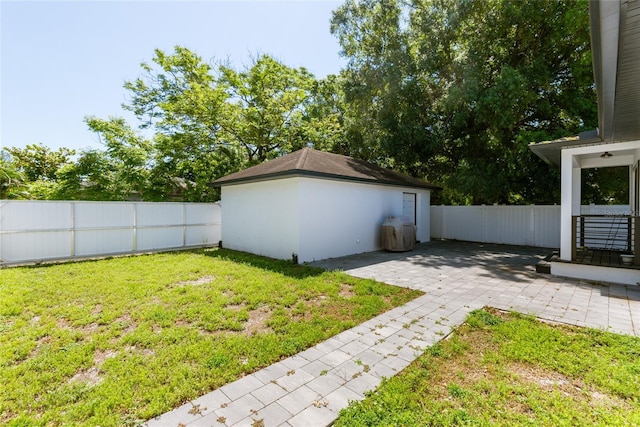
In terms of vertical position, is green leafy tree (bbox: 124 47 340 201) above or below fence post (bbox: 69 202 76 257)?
above

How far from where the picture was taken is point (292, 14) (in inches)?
443

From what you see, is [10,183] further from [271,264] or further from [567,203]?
[567,203]

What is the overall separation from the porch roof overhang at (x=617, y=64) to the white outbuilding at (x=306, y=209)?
5.66 m

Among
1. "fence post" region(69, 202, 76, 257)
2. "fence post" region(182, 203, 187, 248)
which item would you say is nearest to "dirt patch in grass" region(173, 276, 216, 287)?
"fence post" region(182, 203, 187, 248)

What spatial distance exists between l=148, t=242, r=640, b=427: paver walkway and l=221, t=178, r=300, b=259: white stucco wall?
1.51 m

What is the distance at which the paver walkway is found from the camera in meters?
2.33

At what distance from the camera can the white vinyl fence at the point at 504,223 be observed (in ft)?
35.6

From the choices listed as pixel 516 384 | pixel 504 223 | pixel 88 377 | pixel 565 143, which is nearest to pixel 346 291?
pixel 516 384

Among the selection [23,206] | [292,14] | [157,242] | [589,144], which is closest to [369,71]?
[292,14]

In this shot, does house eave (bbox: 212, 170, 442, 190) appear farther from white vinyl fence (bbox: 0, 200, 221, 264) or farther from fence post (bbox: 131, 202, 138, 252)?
fence post (bbox: 131, 202, 138, 252)

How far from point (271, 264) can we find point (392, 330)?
451 cm

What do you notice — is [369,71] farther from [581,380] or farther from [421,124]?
[581,380]

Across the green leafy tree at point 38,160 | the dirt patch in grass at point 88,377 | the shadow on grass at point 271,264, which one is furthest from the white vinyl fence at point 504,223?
the green leafy tree at point 38,160

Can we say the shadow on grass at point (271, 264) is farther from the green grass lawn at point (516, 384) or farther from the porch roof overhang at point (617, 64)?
the porch roof overhang at point (617, 64)
